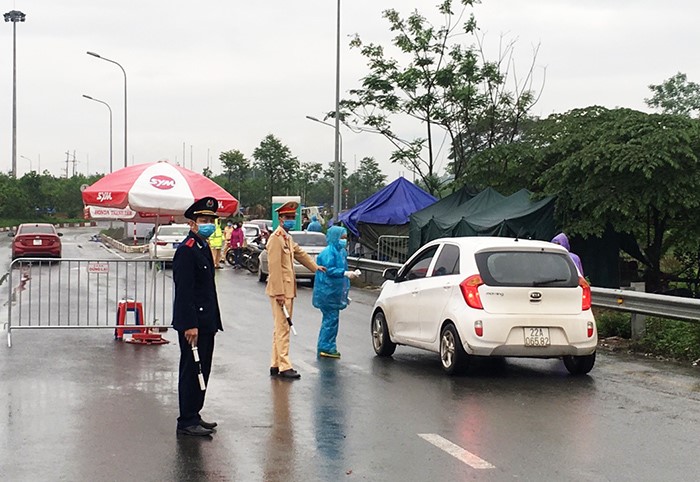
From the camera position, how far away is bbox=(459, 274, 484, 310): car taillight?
11.4 m

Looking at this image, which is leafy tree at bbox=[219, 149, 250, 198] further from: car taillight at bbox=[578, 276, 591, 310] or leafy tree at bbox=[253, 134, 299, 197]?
car taillight at bbox=[578, 276, 591, 310]

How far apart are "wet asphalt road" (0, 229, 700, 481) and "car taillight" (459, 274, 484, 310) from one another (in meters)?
0.85

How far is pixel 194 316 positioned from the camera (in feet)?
27.3

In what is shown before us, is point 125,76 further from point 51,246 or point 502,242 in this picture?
point 502,242

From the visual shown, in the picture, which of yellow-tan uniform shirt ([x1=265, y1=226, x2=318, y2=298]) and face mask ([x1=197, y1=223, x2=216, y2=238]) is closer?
face mask ([x1=197, y1=223, x2=216, y2=238])

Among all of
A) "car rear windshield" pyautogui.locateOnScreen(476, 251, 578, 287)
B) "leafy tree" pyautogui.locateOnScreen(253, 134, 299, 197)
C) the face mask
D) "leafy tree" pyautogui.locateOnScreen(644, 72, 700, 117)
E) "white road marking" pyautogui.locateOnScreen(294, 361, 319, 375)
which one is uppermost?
"leafy tree" pyautogui.locateOnScreen(644, 72, 700, 117)

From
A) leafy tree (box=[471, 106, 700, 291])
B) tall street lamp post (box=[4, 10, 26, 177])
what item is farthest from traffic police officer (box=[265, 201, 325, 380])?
tall street lamp post (box=[4, 10, 26, 177])

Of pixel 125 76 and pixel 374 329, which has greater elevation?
pixel 125 76

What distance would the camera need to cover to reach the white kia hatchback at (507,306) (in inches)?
443

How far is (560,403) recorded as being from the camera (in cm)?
993

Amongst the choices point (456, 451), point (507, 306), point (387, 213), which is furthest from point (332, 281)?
point (387, 213)

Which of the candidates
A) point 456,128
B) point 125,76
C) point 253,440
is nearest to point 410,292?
point 253,440

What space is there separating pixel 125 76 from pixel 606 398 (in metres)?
51.2

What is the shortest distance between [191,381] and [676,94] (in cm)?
10192
